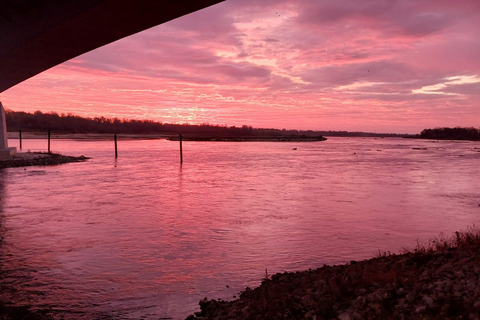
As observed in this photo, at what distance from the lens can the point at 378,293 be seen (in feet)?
20.4

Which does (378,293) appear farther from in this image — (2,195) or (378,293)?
(2,195)

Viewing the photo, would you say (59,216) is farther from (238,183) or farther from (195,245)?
(238,183)

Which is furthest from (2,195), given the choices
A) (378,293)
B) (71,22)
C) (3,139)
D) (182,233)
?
(3,139)

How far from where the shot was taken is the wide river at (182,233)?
7.98 metres

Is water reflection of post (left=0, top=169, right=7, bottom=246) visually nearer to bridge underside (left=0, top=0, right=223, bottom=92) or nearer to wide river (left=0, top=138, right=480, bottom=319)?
wide river (left=0, top=138, right=480, bottom=319)

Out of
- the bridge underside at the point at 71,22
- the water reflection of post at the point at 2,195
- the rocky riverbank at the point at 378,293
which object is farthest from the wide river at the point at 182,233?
the bridge underside at the point at 71,22

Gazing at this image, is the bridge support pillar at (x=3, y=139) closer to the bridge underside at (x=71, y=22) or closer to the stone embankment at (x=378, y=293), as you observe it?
the bridge underside at (x=71, y=22)

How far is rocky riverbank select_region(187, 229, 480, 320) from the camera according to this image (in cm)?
559

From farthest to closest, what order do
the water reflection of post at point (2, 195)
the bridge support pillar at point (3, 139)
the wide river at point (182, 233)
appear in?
1. the bridge support pillar at point (3, 139)
2. the water reflection of post at point (2, 195)
3. the wide river at point (182, 233)

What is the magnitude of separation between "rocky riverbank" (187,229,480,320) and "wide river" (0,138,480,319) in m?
1.04

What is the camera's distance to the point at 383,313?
5.62 metres

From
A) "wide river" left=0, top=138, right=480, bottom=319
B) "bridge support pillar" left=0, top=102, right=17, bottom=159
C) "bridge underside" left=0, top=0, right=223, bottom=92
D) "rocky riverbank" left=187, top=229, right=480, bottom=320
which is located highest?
"bridge underside" left=0, top=0, right=223, bottom=92

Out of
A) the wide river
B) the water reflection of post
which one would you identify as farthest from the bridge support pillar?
the wide river

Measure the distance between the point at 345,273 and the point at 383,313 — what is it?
6.65 ft
